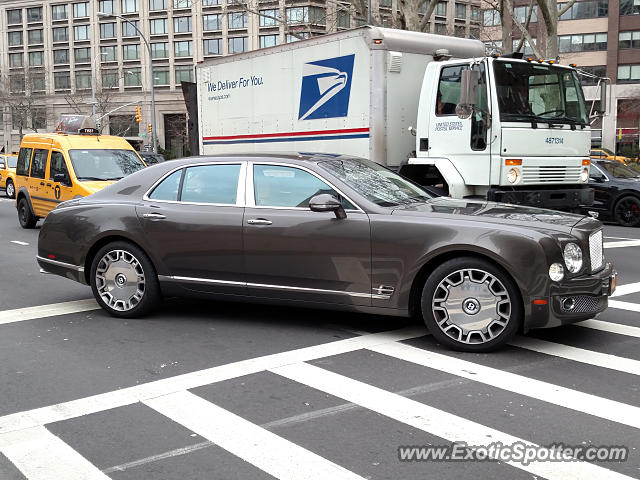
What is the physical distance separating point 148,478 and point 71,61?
3574 inches

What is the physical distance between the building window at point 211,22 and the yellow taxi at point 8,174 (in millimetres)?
53583

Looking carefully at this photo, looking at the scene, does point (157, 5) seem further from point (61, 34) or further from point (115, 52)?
point (61, 34)

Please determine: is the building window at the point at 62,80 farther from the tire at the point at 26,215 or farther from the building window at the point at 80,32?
the tire at the point at 26,215

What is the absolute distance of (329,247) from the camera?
19.9 ft

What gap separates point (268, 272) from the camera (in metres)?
6.34

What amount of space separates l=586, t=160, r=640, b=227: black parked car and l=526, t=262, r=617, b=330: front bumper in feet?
36.8

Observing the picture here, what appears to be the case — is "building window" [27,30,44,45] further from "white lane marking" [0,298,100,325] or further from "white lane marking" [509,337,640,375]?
"white lane marking" [509,337,640,375]

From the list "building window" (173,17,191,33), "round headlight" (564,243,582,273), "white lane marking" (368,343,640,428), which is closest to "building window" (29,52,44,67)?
"building window" (173,17,191,33)

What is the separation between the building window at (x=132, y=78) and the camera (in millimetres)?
82750

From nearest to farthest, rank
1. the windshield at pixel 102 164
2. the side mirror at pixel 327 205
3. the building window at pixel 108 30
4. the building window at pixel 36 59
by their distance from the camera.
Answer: the side mirror at pixel 327 205 < the windshield at pixel 102 164 < the building window at pixel 108 30 < the building window at pixel 36 59

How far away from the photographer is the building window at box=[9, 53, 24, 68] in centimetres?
9069

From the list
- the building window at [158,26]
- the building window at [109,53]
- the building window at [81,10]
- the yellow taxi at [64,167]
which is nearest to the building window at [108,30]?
the building window at [109,53]

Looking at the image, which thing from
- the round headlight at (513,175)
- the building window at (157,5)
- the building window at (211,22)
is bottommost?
Result: the round headlight at (513,175)

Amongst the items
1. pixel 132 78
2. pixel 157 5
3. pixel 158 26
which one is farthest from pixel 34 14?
pixel 158 26
